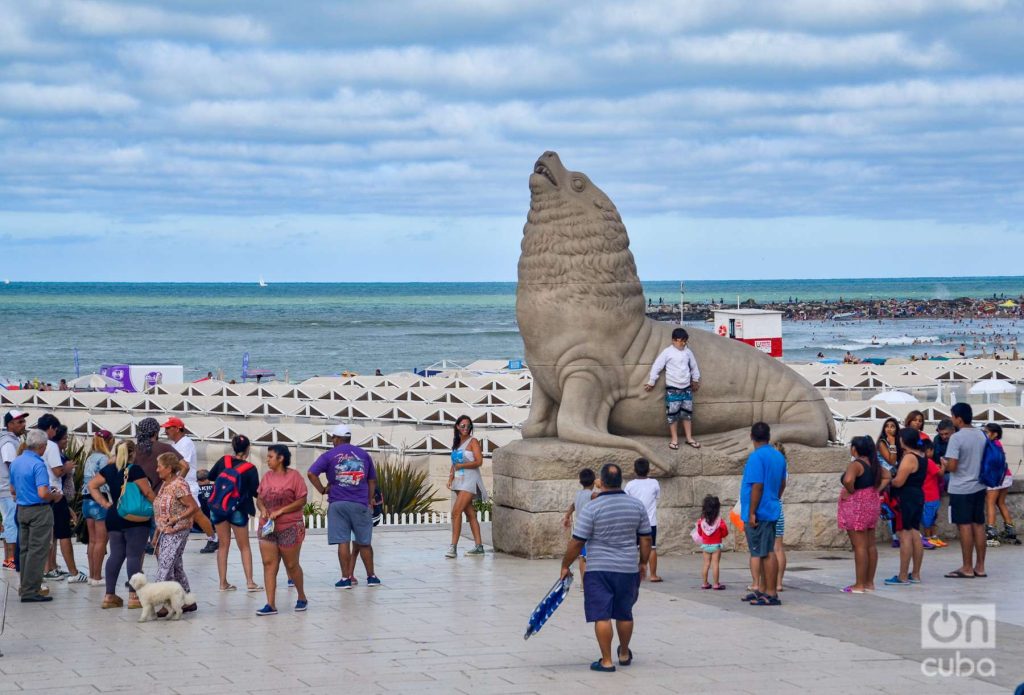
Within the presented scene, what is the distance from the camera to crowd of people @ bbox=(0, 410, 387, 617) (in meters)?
9.27

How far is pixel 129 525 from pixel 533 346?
12.8 ft

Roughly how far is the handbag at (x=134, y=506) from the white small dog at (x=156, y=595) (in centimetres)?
56

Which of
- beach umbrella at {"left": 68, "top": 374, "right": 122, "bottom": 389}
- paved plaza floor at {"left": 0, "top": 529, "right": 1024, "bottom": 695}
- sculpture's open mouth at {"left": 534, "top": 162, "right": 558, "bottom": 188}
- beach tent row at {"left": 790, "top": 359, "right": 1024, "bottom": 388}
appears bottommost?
paved plaza floor at {"left": 0, "top": 529, "right": 1024, "bottom": 695}

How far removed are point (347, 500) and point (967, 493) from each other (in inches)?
186

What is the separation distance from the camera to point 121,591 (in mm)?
10195

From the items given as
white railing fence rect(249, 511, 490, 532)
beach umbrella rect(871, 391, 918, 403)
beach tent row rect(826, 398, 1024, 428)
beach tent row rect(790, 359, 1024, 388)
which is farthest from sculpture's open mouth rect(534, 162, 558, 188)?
beach tent row rect(790, 359, 1024, 388)

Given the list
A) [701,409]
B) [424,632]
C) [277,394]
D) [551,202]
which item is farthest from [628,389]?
[277,394]

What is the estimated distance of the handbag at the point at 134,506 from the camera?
9.52 metres

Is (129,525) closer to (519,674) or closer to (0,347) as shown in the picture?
(519,674)

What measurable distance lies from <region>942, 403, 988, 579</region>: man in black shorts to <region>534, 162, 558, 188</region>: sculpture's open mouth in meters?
3.81

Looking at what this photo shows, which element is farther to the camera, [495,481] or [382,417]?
[382,417]

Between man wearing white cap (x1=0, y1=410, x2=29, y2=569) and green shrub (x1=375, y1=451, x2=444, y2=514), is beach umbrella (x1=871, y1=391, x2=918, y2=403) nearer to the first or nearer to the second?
green shrub (x1=375, y1=451, x2=444, y2=514)

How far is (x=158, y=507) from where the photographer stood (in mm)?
9242

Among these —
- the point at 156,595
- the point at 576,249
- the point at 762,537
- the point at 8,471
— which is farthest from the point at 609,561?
the point at 8,471
